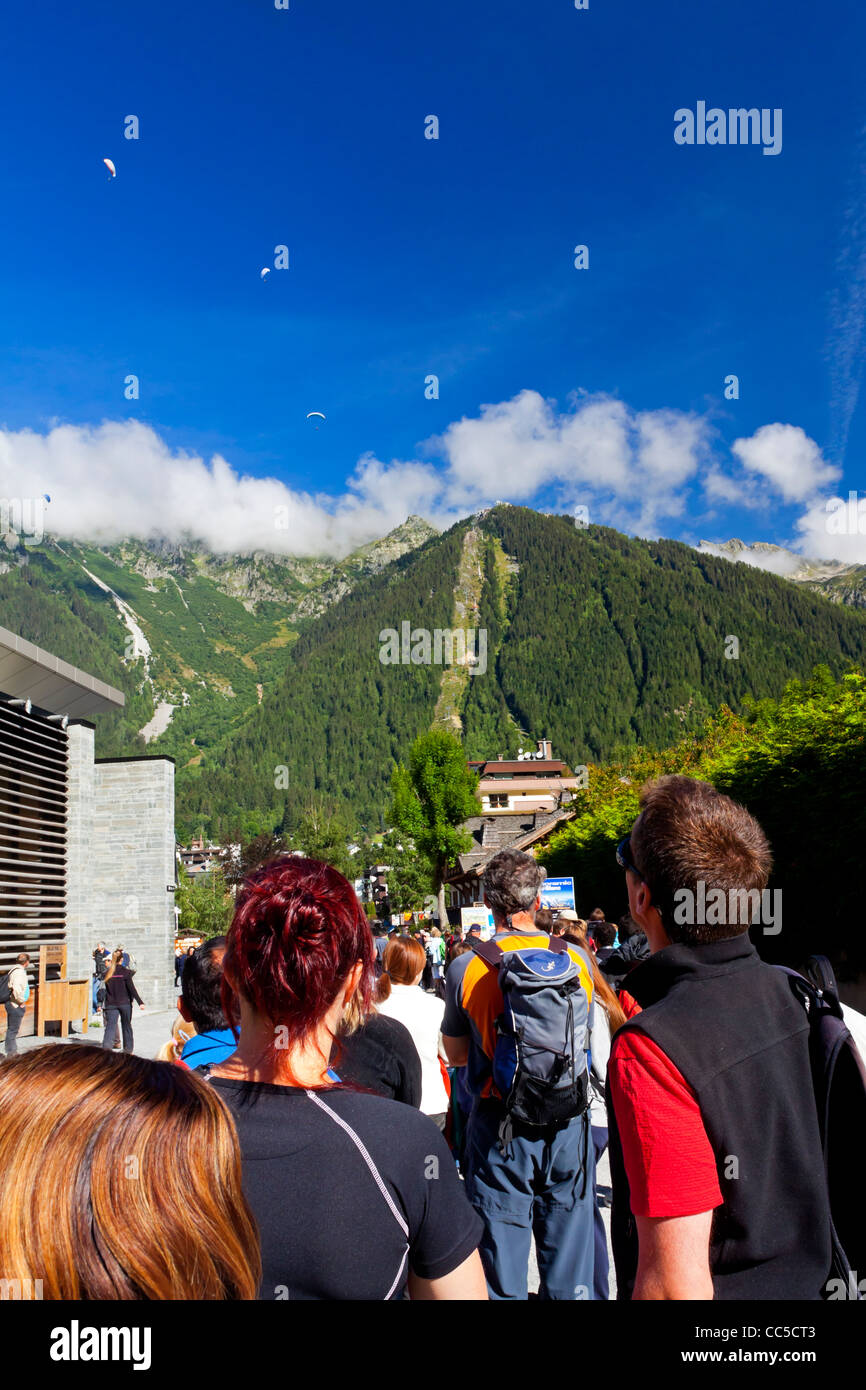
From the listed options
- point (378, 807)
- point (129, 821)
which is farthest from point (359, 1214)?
point (378, 807)

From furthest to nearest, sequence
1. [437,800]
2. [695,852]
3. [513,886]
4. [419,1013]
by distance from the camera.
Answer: [437,800] → [419,1013] → [513,886] → [695,852]

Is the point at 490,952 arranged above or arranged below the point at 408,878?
above

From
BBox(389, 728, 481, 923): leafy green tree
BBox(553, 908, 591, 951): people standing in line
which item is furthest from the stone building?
BBox(389, 728, 481, 923): leafy green tree

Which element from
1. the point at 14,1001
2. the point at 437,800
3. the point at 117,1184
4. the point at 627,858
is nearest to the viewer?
the point at 117,1184

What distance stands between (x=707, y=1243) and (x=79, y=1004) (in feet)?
61.3

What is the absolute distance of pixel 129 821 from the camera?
24.2 meters

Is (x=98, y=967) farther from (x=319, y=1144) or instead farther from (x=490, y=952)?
(x=319, y=1144)

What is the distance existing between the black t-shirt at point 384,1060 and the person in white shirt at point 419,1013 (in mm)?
570

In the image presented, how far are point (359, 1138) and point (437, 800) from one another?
233 ft

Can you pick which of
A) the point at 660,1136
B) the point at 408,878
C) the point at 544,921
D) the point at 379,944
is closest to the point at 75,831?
the point at 379,944

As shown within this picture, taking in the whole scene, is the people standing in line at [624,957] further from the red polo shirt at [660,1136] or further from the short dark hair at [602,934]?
the red polo shirt at [660,1136]

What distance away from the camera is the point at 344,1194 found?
6.03 ft
